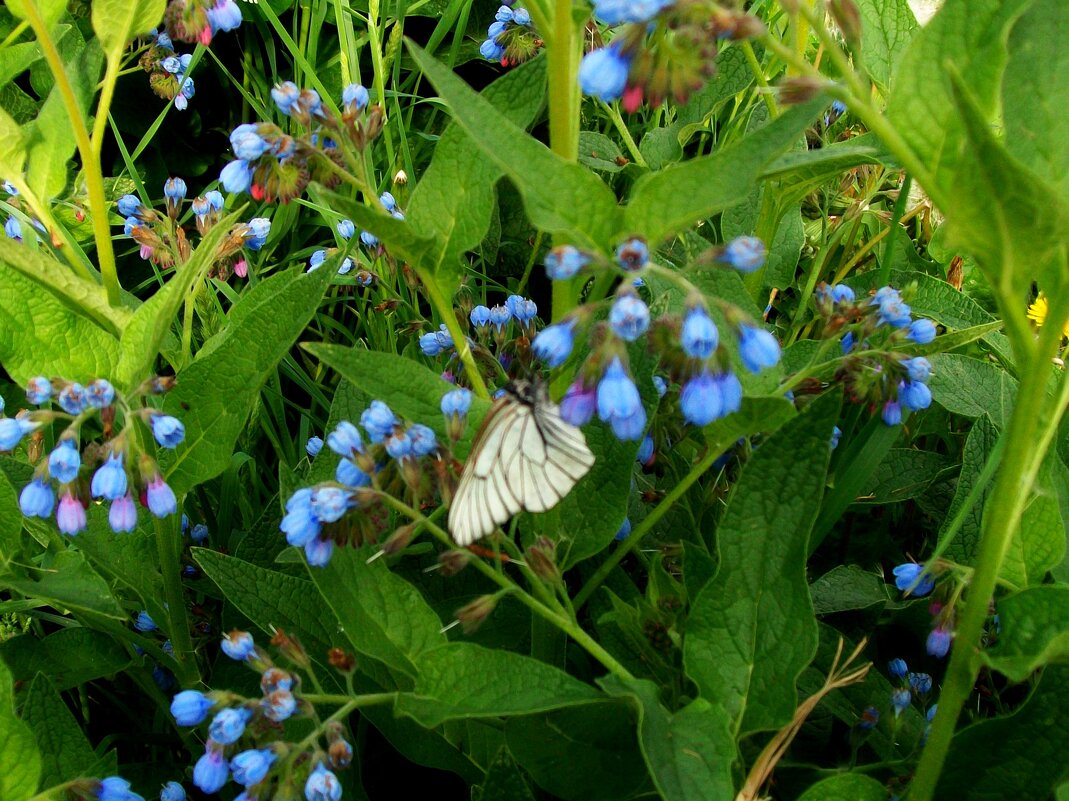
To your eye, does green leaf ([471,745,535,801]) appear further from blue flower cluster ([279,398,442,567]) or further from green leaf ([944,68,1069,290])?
green leaf ([944,68,1069,290])

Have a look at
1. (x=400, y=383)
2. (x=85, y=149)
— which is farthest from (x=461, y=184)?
(x=85, y=149)

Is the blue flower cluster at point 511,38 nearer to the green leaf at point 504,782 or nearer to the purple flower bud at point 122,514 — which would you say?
the purple flower bud at point 122,514

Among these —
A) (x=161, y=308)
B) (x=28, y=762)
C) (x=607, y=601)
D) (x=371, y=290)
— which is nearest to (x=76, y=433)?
(x=161, y=308)

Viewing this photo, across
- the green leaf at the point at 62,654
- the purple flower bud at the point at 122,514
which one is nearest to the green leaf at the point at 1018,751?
the purple flower bud at the point at 122,514

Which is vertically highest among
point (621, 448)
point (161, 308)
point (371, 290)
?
point (161, 308)

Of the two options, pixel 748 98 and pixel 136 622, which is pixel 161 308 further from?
pixel 748 98

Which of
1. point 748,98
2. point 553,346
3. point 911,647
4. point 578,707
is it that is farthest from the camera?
point 748,98
